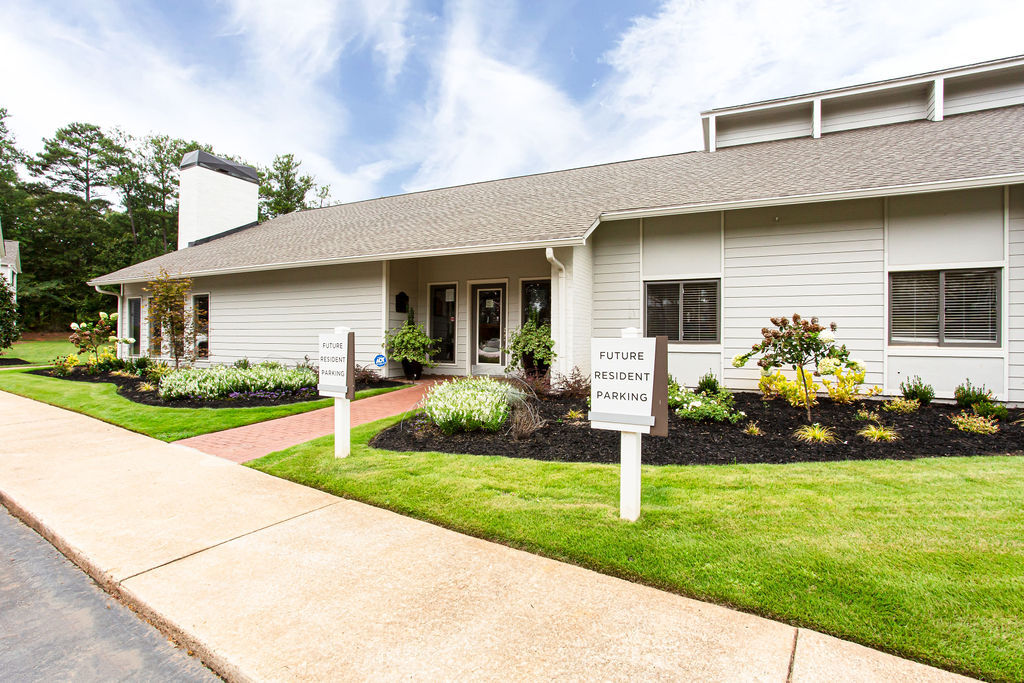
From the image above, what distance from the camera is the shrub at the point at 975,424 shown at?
17.6 ft

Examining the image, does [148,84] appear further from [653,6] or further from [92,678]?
[92,678]

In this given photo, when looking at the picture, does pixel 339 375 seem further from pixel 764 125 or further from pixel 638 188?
pixel 764 125

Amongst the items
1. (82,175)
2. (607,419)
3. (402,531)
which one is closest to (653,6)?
(607,419)

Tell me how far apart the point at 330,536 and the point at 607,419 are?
2061 mm

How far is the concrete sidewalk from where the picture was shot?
197cm

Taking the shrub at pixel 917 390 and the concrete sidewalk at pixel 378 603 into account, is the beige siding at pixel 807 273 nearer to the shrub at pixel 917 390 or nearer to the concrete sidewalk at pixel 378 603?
the shrub at pixel 917 390

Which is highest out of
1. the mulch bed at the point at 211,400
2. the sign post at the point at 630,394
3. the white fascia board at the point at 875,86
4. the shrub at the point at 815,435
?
the white fascia board at the point at 875,86

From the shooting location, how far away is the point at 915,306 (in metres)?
7.58

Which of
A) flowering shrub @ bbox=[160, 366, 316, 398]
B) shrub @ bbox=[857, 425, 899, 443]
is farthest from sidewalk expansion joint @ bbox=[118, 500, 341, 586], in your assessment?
flowering shrub @ bbox=[160, 366, 316, 398]

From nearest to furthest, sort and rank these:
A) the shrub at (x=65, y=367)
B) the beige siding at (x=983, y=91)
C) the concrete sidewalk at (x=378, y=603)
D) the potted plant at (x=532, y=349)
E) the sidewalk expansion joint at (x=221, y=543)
A: the concrete sidewalk at (x=378, y=603) < the sidewalk expansion joint at (x=221, y=543) < the potted plant at (x=532, y=349) < the beige siding at (x=983, y=91) < the shrub at (x=65, y=367)

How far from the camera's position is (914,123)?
421 inches

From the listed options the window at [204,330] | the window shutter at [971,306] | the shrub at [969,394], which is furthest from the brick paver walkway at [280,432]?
the window shutter at [971,306]

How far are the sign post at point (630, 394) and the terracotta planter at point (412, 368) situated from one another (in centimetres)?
815

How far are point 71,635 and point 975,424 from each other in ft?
26.4
